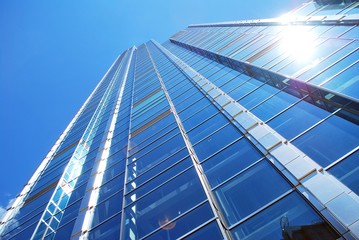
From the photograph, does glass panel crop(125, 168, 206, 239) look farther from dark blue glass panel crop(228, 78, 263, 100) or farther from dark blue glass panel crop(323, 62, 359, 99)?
dark blue glass panel crop(228, 78, 263, 100)

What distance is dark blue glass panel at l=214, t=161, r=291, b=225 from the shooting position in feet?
26.3

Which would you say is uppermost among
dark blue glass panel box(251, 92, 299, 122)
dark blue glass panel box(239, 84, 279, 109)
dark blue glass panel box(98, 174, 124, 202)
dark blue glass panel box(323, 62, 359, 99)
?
dark blue glass panel box(323, 62, 359, 99)

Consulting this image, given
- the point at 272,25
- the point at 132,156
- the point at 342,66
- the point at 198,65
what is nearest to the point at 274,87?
the point at 342,66

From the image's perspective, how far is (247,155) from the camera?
33.5 ft

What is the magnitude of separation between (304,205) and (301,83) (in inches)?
233

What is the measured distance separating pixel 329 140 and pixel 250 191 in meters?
2.25

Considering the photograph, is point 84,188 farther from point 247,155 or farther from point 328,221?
point 328,221

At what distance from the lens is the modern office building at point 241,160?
296 inches

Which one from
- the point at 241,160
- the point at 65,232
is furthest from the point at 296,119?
the point at 65,232

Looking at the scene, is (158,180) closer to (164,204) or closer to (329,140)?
(164,204)

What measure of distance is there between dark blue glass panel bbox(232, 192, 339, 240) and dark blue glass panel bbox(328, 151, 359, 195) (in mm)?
897

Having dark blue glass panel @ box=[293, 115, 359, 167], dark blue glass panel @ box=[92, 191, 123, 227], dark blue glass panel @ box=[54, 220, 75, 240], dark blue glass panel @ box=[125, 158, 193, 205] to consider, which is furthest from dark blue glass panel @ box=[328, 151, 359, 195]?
dark blue glass panel @ box=[54, 220, 75, 240]

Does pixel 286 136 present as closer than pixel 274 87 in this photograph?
Yes

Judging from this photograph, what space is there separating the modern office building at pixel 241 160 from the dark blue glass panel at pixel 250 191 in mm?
32
